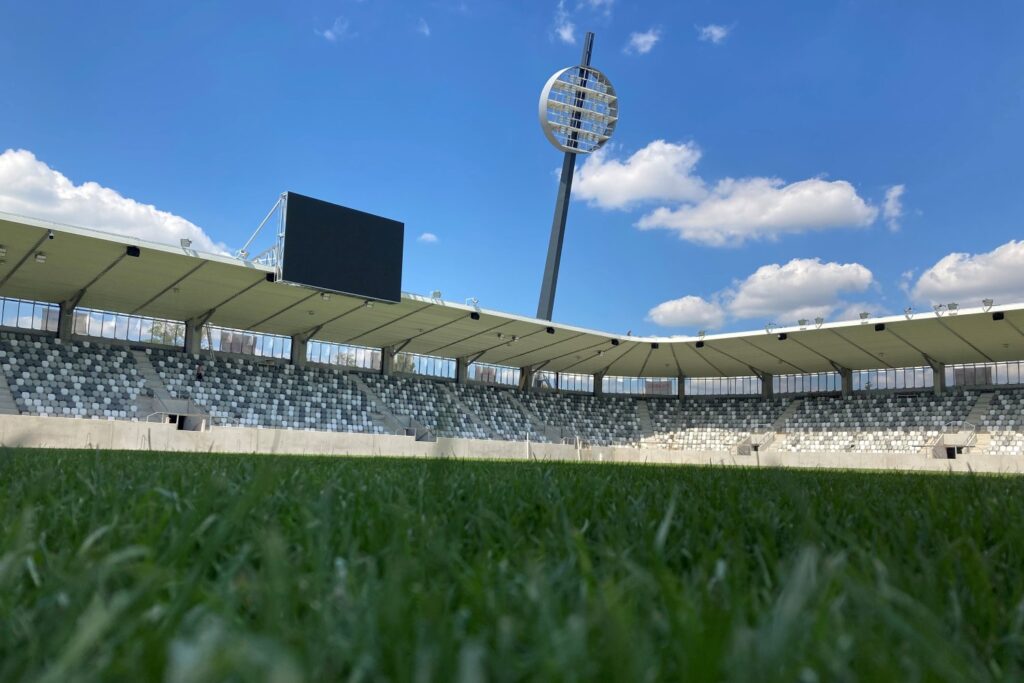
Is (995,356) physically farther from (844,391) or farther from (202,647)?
(202,647)

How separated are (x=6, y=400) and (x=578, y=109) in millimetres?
39231

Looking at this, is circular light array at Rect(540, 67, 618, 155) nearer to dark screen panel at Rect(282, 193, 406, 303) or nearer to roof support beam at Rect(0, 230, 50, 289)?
dark screen panel at Rect(282, 193, 406, 303)

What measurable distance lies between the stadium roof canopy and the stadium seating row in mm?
2346

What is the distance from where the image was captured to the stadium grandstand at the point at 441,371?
28719mm

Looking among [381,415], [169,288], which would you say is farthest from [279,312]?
[381,415]

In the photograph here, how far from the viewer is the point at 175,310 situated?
117ft

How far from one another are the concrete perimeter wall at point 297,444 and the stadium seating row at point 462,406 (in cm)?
294

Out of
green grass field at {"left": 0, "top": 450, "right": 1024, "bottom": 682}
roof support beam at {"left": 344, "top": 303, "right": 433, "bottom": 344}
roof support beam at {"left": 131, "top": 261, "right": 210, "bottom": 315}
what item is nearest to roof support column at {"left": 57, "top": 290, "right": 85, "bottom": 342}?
roof support beam at {"left": 131, "top": 261, "right": 210, "bottom": 315}

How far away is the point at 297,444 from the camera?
72.0 feet

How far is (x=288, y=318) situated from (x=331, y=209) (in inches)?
363

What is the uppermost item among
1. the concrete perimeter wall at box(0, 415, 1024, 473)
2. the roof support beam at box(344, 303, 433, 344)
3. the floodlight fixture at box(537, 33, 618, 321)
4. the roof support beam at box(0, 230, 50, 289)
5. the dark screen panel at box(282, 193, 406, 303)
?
the floodlight fixture at box(537, 33, 618, 321)

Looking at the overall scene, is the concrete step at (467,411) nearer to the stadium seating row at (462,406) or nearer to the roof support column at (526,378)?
the stadium seating row at (462,406)

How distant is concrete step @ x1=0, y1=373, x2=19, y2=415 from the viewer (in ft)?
88.6

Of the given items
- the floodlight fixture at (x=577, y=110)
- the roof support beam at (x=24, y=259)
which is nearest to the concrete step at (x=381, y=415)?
the roof support beam at (x=24, y=259)
